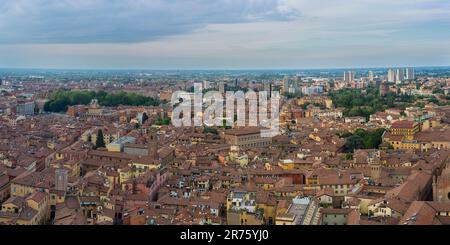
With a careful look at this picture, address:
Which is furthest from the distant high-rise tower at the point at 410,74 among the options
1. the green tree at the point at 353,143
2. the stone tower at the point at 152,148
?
the stone tower at the point at 152,148

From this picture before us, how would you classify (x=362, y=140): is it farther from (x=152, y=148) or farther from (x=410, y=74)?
(x=410, y=74)

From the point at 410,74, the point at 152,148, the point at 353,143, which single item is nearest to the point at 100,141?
the point at 152,148

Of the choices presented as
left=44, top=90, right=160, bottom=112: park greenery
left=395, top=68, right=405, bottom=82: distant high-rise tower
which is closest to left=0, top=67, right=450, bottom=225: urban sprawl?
left=44, top=90, right=160, bottom=112: park greenery

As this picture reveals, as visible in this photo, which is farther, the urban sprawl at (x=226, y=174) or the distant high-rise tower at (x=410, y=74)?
the distant high-rise tower at (x=410, y=74)

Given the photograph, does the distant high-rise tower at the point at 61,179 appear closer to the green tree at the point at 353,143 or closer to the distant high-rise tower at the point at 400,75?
the green tree at the point at 353,143

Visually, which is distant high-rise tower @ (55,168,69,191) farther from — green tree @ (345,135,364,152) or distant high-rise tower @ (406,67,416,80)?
distant high-rise tower @ (406,67,416,80)
